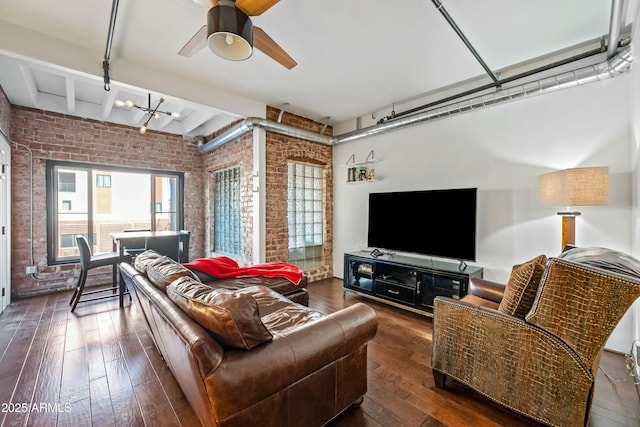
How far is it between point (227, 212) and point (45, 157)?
2.74 metres

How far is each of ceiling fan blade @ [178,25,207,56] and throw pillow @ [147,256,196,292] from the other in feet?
5.35

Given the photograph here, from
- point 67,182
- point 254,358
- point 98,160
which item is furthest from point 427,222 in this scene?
point 67,182

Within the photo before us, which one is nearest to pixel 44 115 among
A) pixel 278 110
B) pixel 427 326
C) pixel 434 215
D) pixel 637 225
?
pixel 278 110

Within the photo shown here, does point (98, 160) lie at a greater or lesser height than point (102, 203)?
greater

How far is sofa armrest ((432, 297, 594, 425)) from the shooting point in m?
1.40

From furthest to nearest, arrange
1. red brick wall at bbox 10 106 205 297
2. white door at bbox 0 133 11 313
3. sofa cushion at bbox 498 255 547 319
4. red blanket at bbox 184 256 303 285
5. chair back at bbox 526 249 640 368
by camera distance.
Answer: red brick wall at bbox 10 106 205 297, white door at bbox 0 133 11 313, red blanket at bbox 184 256 303 285, sofa cushion at bbox 498 255 547 319, chair back at bbox 526 249 640 368

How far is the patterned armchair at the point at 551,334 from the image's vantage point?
131 centimetres

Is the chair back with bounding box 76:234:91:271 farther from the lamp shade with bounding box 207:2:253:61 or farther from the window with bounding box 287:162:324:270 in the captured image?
the lamp shade with bounding box 207:2:253:61

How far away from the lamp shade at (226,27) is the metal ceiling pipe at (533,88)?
2.53 metres

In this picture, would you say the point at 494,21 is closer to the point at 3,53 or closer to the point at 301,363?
the point at 301,363

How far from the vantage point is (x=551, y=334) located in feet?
4.72

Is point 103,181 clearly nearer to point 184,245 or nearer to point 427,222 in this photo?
point 184,245

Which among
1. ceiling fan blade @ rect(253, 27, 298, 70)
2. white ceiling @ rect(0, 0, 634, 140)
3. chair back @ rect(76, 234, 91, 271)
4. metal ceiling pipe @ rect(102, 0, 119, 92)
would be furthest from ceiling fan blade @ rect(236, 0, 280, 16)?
chair back @ rect(76, 234, 91, 271)

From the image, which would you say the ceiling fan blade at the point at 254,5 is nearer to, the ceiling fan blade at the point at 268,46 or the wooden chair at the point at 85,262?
the ceiling fan blade at the point at 268,46
